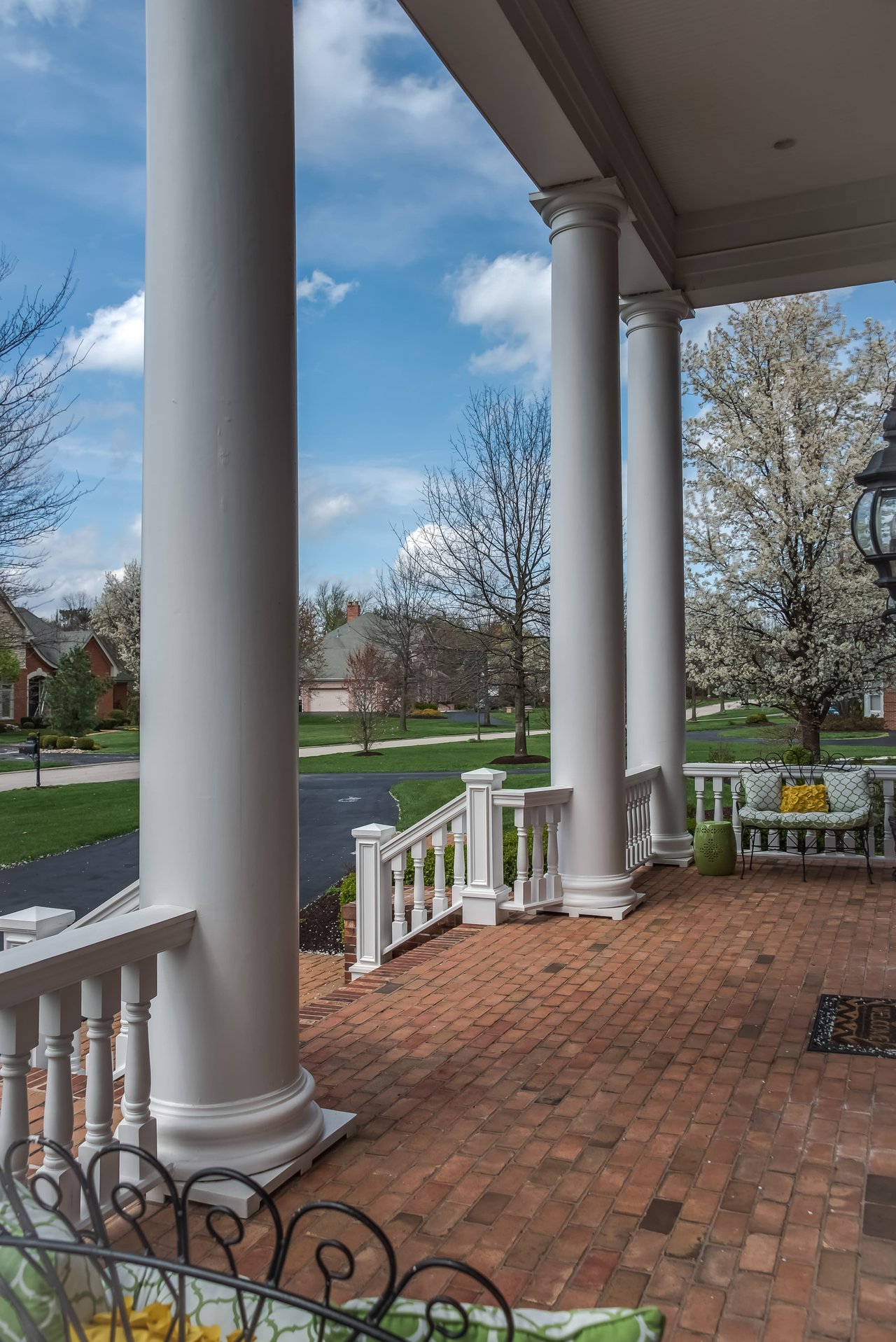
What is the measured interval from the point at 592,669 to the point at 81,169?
7.00 metres

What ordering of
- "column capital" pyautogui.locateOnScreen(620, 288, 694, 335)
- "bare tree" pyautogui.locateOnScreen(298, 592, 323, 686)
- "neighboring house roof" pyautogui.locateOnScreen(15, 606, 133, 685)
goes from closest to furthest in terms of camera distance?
"neighboring house roof" pyautogui.locateOnScreen(15, 606, 133, 685), "column capital" pyautogui.locateOnScreen(620, 288, 694, 335), "bare tree" pyautogui.locateOnScreen(298, 592, 323, 686)

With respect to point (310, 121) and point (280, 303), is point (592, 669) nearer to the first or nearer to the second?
point (280, 303)

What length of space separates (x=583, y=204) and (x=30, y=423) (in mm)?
3635

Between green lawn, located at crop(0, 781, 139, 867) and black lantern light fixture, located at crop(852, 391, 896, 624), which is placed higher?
black lantern light fixture, located at crop(852, 391, 896, 624)

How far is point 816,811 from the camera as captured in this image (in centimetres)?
750

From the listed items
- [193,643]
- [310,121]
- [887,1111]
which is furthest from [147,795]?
[310,121]

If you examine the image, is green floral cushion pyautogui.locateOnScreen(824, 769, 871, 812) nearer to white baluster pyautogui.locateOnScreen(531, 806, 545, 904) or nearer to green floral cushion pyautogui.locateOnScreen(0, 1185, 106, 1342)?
white baluster pyautogui.locateOnScreen(531, 806, 545, 904)

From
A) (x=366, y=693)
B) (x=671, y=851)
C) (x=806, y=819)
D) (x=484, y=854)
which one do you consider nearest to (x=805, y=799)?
(x=806, y=819)

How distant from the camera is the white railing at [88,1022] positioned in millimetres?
2287

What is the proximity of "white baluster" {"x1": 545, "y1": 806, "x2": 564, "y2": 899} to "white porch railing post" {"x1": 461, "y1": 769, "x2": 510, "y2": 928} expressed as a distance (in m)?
0.33

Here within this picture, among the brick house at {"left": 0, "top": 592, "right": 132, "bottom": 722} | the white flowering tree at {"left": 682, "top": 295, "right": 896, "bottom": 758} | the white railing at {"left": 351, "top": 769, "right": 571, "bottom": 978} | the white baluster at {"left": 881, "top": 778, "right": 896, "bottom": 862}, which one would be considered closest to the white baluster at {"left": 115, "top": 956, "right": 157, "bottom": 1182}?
the brick house at {"left": 0, "top": 592, "right": 132, "bottom": 722}

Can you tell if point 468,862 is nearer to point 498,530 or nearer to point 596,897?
point 596,897

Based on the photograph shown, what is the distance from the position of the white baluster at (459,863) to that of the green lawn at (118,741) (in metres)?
2.28

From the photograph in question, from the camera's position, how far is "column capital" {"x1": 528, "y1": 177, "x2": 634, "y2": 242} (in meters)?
6.10
